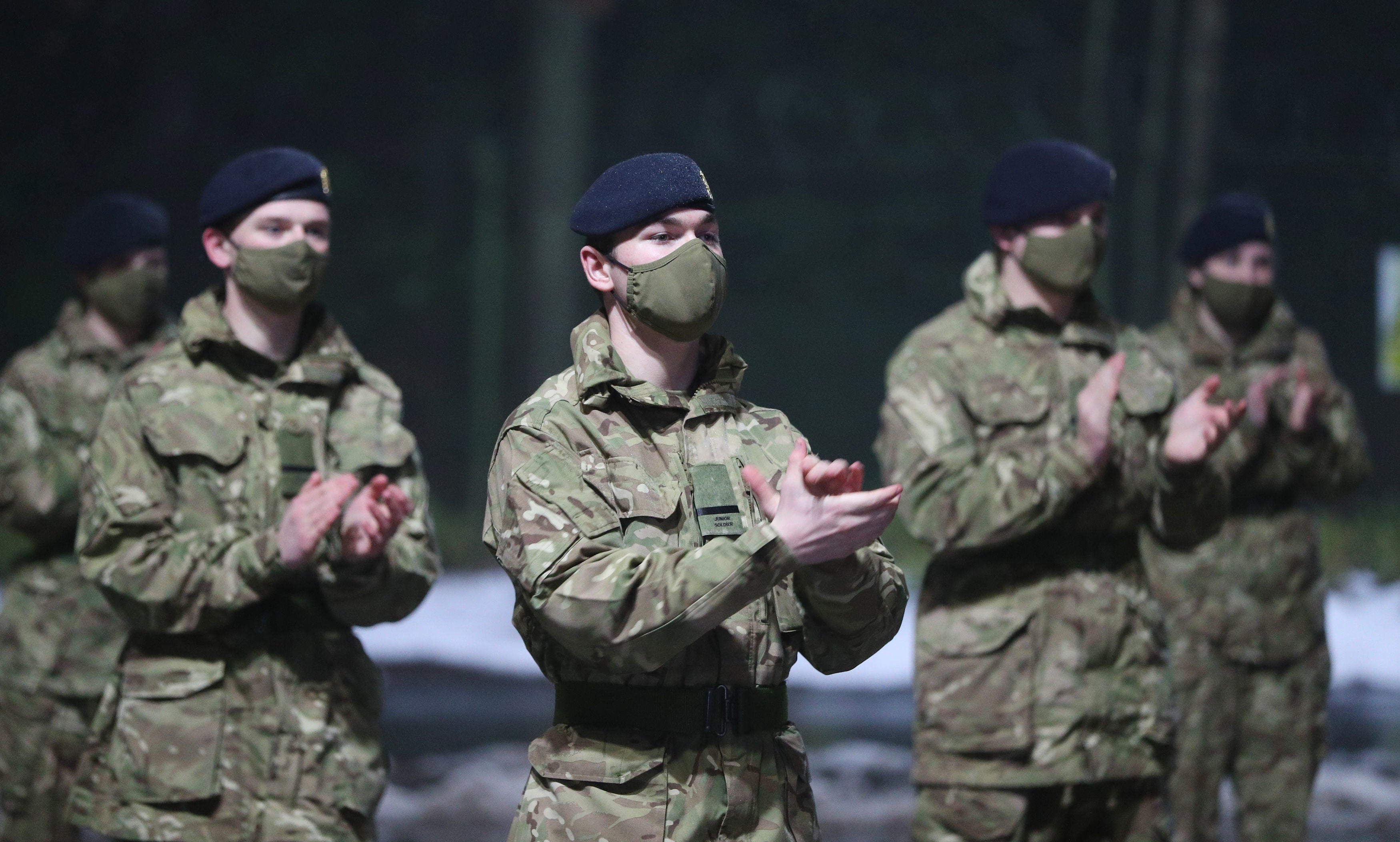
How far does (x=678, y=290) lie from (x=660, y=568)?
0.43 m

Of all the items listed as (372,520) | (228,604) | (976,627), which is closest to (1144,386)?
(976,627)

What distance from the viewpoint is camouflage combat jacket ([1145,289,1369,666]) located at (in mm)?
4742

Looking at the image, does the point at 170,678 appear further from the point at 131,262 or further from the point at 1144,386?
the point at 1144,386

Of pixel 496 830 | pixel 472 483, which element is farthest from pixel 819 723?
pixel 472 483

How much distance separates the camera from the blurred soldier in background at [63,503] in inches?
177

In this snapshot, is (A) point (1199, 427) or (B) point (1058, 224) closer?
(A) point (1199, 427)

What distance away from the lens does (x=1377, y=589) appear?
26.0 ft

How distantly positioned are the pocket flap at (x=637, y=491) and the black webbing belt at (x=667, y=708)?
0.79 feet

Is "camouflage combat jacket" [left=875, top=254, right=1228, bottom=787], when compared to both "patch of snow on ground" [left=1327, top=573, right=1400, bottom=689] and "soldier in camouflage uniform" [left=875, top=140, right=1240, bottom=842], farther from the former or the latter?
"patch of snow on ground" [left=1327, top=573, right=1400, bottom=689]

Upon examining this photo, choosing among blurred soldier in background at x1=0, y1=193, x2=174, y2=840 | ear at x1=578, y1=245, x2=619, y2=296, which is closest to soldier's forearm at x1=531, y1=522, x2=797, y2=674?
ear at x1=578, y1=245, x2=619, y2=296

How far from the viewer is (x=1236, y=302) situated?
4871 millimetres

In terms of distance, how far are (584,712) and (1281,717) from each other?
2.88 m

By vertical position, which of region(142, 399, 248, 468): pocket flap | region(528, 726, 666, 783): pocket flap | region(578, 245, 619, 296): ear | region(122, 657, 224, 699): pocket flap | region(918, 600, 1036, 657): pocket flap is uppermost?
region(578, 245, 619, 296): ear

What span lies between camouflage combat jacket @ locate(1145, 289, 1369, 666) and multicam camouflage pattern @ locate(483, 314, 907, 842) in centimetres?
251
